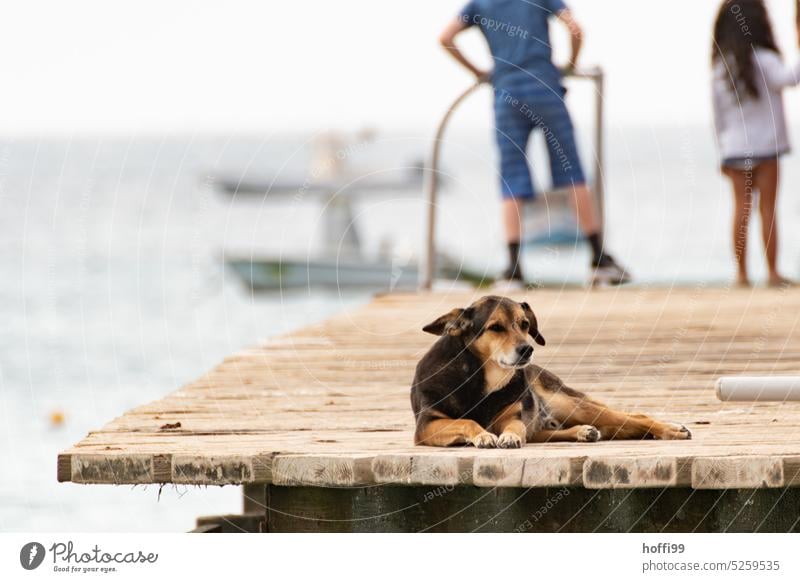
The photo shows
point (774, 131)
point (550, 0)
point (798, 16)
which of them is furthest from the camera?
point (774, 131)

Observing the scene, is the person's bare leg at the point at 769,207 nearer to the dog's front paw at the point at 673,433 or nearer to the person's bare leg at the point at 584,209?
the person's bare leg at the point at 584,209

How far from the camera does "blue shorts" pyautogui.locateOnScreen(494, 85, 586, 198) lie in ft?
13.8

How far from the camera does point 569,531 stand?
9.15 feet

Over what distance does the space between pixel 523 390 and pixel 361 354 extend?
43.4 inches

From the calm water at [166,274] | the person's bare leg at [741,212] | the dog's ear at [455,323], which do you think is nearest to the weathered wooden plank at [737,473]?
the dog's ear at [455,323]

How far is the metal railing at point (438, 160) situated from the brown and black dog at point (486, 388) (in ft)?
6.47

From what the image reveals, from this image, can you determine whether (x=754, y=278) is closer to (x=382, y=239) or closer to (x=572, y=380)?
(x=572, y=380)

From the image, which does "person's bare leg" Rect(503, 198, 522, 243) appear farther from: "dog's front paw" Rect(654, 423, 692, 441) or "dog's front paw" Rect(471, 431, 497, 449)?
"dog's front paw" Rect(471, 431, 497, 449)

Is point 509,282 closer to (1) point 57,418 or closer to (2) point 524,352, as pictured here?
(2) point 524,352

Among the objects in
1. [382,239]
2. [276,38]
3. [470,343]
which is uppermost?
[276,38]

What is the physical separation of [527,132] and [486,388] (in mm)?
1651

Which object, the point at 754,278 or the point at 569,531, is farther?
the point at 754,278

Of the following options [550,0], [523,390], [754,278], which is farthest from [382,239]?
[523,390]

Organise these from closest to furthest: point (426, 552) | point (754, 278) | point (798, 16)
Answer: point (426, 552) → point (798, 16) → point (754, 278)
